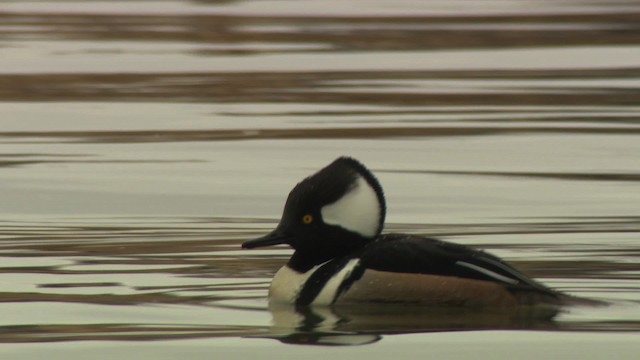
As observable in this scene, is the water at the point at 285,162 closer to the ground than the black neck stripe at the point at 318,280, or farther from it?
farther from it

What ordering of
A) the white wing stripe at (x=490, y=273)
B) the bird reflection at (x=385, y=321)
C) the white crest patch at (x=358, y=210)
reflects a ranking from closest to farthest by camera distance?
the bird reflection at (x=385, y=321) → the white wing stripe at (x=490, y=273) → the white crest patch at (x=358, y=210)

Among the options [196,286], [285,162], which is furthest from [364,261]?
[285,162]

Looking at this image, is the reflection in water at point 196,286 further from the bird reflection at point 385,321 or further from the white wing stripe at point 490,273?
the white wing stripe at point 490,273

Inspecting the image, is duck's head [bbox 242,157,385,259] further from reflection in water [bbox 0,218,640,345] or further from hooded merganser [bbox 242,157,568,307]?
reflection in water [bbox 0,218,640,345]

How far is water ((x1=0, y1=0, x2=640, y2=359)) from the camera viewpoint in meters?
8.91

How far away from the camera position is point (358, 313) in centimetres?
908

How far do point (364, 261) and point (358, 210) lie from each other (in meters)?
0.27

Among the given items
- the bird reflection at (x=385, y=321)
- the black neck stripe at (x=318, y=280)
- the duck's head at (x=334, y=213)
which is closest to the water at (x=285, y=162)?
the bird reflection at (x=385, y=321)

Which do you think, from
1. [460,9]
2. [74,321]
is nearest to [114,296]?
[74,321]

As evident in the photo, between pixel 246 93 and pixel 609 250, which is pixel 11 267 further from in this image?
pixel 246 93

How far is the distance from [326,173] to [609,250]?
2.13 m

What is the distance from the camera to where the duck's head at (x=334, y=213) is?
9156 millimetres

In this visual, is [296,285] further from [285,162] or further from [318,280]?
[285,162]

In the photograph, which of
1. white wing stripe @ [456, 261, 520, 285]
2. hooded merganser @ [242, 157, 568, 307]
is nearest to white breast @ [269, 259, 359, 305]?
hooded merganser @ [242, 157, 568, 307]
